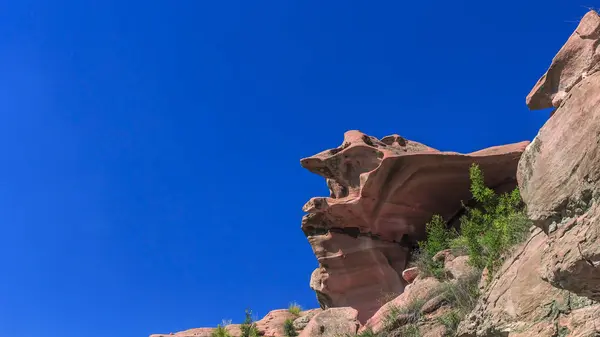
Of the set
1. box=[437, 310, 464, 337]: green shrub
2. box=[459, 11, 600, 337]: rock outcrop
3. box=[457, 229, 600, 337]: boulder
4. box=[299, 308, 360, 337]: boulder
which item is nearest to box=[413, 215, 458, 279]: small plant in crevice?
box=[299, 308, 360, 337]: boulder

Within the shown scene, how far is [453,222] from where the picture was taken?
17000 millimetres

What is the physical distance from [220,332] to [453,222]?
29.4 feet

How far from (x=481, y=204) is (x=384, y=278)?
3710mm

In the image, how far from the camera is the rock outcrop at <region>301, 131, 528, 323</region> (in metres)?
16.4

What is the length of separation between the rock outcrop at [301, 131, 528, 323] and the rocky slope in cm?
3

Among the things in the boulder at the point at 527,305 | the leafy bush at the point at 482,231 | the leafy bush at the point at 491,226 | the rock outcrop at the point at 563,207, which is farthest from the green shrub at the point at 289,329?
the rock outcrop at the point at 563,207

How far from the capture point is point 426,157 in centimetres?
1633

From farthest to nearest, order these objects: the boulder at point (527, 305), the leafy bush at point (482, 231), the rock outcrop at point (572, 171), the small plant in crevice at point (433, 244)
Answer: the small plant in crevice at point (433, 244) < the leafy bush at point (482, 231) < the boulder at point (527, 305) < the rock outcrop at point (572, 171)

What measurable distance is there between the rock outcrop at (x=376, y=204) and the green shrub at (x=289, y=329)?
4.27 feet

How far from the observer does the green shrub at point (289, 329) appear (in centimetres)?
1809

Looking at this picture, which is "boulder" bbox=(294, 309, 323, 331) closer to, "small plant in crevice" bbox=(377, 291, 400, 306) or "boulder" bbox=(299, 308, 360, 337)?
"small plant in crevice" bbox=(377, 291, 400, 306)

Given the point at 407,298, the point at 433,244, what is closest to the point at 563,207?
the point at 407,298

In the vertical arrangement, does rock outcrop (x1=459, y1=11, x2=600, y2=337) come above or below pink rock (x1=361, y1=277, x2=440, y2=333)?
below

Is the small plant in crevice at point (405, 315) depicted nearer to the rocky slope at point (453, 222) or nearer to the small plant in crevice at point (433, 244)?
the rocky slope at point (453, 222)
